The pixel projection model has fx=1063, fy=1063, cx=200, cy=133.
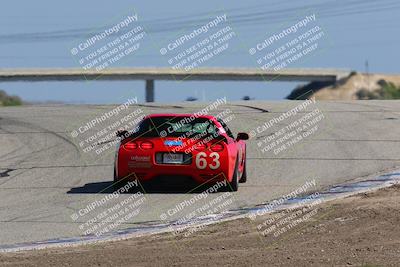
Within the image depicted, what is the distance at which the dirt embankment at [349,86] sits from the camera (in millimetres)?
116725

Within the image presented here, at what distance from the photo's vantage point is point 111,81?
360ft

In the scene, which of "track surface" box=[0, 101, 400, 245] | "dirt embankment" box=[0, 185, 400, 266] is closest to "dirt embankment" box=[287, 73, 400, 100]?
"track surface" box=[0, 101, 400, 245]

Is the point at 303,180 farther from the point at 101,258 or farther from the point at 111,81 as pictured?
the point at 111,81

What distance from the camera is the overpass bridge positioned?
343 feet

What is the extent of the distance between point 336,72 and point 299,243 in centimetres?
11191

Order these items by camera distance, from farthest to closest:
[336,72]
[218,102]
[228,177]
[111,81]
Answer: [336,72]
[111,81]
[218,102]
[228,177]

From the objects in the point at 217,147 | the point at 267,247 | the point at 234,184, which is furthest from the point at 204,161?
the point at 267,247

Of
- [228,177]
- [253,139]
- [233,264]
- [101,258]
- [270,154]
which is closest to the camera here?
[233,264]

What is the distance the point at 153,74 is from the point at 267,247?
99751 mm

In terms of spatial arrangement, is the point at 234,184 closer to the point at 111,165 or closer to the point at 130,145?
the point at 130,145

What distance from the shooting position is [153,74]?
109562mm

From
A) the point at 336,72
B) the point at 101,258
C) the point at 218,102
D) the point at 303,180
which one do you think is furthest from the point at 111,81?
the point at 101,258
